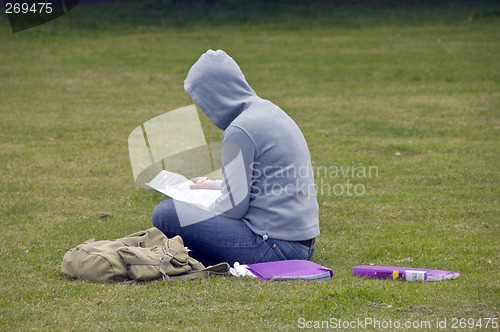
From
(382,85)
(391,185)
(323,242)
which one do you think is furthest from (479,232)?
(382,85)

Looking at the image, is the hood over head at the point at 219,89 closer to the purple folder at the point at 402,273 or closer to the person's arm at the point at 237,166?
the person's arm at the point at 237,166

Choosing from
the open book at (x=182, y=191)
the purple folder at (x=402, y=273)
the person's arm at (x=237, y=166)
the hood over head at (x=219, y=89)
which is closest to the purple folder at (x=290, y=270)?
the purple folder at (x=402, y=273)

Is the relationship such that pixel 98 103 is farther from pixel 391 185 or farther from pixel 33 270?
pixel 33 270

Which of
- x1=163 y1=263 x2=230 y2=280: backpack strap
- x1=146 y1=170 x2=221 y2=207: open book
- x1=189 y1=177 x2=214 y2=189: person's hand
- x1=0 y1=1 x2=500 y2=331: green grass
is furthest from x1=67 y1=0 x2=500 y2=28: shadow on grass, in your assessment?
x1=163 y1=263 x2=230 y2=280: backpack strap

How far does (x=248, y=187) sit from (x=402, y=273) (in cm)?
105

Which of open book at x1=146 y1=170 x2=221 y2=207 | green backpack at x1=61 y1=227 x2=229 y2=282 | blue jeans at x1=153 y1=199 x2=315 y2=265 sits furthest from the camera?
open book at x1=146 y1=170 x2=221 y2=207

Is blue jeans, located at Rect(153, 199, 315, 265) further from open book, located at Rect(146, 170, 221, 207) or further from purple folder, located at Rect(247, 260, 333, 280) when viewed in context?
open book, located at Rect(146, 170, 221, 207)

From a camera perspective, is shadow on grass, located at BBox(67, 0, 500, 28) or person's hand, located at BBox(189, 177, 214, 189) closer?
person's hand, located at BBox(189, 177, 214, 189)

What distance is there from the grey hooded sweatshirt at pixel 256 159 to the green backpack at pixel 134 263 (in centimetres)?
39

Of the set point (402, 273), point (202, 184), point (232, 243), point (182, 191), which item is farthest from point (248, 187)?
point (402, 273)

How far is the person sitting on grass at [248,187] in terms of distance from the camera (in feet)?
18.1

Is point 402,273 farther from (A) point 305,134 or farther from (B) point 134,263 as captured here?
(A) point 305,134

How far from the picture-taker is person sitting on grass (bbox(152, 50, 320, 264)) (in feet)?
18.1

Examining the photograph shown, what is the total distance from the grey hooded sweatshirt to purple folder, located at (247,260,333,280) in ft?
0.56
